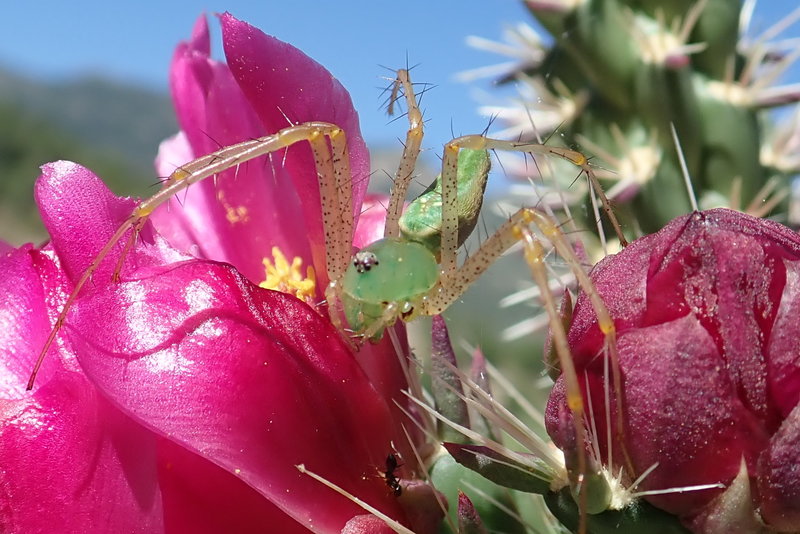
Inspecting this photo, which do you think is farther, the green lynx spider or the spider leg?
the spider leg

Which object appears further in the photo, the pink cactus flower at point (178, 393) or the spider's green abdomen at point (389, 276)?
the spider's green abdomen at point (389, 276)

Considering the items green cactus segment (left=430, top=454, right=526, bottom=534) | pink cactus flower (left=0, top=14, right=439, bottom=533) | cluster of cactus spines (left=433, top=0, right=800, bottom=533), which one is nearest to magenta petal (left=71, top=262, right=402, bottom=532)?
pink cactus flower (left=0, top=14, right=439, bottom=533)

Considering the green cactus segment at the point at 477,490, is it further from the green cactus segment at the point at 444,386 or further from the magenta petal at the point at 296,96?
the magenta petal at the point at 296,96

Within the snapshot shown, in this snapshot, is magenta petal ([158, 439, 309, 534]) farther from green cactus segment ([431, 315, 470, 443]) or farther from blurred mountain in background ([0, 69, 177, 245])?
blurred mountain in background ([0, 69, 177, 245])

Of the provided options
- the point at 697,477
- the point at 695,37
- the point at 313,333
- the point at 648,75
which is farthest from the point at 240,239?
the point at 695,37

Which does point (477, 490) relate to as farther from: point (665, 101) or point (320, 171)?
point (665, 101)

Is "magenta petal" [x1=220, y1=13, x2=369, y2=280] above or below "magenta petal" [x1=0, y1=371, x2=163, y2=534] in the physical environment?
above

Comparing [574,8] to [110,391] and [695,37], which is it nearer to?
[695,37]

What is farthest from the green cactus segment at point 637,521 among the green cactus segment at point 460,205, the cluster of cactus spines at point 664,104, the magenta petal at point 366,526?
the cluster of cactus spines at point 664,104
